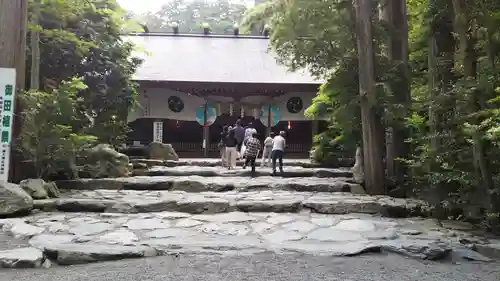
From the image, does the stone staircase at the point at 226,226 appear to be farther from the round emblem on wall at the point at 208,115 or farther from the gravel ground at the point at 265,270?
the round emblem on wall at the point at 208,115

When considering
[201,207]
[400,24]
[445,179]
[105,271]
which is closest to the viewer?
[105,271]

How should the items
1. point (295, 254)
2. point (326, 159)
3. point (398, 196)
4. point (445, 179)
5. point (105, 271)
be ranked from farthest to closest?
point (326, 159) < point (398, 196) < point (445, 179) < point (295, 254) < point (105, 271)

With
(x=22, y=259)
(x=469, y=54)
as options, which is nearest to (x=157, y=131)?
(x=469, y=54)

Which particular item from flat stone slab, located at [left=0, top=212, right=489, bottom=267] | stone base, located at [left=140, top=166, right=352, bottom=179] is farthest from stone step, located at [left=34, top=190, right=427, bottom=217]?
stone base, located at [left=140, top=166, right=352, bottom=179]

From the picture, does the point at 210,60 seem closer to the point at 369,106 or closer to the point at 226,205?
the point at 369,106

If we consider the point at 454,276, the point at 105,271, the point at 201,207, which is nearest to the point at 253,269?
the point at 105,271

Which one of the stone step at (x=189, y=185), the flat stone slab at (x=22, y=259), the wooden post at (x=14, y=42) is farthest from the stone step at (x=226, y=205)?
the flat stone slab at (x=22, y=259)

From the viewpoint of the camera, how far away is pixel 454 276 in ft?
11.7

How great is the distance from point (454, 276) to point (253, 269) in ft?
5.89

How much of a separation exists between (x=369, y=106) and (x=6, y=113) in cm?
690

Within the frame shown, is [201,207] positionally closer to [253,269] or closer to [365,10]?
[253,269]

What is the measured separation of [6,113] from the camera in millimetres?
7152

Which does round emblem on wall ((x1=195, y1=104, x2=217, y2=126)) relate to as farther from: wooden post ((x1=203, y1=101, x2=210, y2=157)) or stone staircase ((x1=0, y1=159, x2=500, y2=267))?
stone staircase ((x1=0, y1=159, x2=500, y2=267))

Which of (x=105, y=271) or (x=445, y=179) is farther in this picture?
(x=445, y=179)
